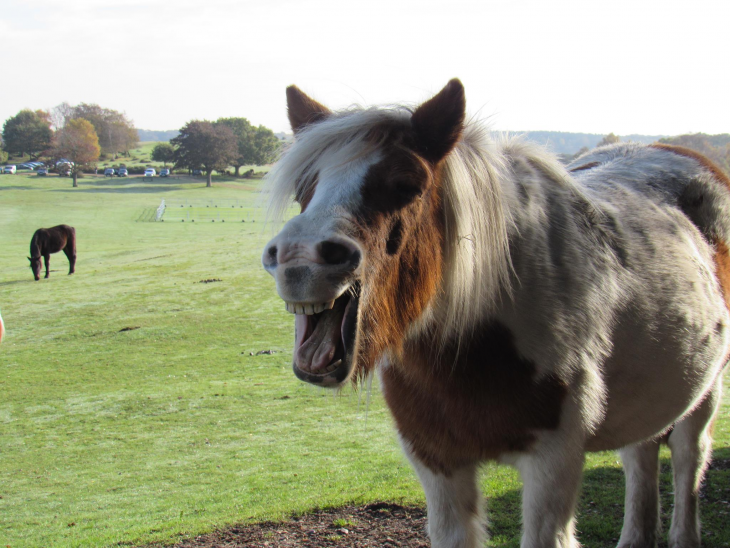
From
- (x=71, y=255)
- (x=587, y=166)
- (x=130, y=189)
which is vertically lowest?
(x=71, y=255)

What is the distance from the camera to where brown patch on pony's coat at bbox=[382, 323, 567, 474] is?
2445 millimetres

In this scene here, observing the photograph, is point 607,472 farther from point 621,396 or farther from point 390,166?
point 390,166

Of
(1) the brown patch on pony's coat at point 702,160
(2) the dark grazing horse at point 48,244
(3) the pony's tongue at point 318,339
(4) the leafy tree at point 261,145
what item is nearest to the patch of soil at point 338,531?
(3) the pony's tongue at point 318,339

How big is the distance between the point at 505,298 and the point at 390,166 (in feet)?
2.50

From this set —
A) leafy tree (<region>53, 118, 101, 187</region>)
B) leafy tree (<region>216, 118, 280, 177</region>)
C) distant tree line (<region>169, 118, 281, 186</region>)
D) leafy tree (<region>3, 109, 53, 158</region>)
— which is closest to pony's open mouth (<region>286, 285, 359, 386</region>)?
distant tree line (<region>169, 118, 281, 186</region>)

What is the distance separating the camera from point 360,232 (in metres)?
2.08

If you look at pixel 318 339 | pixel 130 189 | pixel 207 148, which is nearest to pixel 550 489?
pixel 318 339

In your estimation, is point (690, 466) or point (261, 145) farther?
point (261, 145)

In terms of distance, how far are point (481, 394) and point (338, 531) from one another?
8.13ft

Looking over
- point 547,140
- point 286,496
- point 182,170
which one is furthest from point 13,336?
point 182,170

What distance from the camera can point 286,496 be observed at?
5766 mm

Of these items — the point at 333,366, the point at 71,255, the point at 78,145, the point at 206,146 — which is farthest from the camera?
the point at 78,145

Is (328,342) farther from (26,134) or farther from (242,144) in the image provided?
(26,134)

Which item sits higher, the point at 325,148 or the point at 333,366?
the point at 325,148
